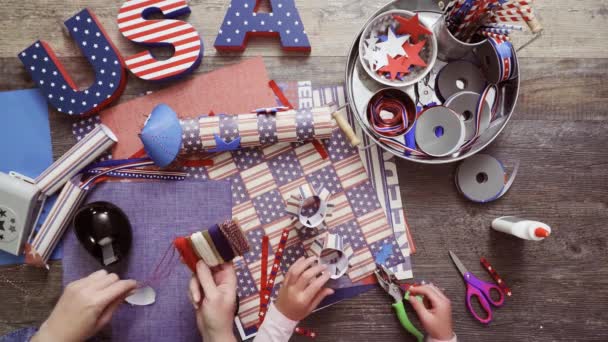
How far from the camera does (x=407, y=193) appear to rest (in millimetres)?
966

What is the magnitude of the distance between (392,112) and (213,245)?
1.48 ft

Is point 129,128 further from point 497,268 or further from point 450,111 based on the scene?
point 497,268

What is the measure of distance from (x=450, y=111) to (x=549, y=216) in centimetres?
34

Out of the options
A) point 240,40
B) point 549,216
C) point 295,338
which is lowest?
point 295,338

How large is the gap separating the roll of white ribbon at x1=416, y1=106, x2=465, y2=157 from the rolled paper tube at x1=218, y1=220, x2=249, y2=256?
1.33 ft

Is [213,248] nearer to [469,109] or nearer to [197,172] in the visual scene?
[197,172]

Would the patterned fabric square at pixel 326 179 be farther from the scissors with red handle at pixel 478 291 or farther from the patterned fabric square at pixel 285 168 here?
the scissors with red handle at pixel 478 291

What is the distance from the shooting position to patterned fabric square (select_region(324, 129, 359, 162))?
3.14 ft

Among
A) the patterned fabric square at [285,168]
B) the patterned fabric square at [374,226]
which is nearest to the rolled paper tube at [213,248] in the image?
the patterned fabric square at [285,168]

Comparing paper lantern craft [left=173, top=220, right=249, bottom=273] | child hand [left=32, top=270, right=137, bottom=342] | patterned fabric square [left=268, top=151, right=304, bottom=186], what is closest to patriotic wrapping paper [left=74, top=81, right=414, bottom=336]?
patterned fabric square [left=268, top=151, right=304, bottom=186]

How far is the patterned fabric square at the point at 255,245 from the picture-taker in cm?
94

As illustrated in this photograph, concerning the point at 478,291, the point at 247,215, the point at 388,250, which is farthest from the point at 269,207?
the point at 478,291

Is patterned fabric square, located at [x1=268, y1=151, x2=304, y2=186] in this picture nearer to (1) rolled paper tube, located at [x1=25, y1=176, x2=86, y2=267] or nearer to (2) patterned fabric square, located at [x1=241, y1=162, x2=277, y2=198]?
(2) patterned fabric square, located at [x1=241, y1=162, x2=277, y2=198]

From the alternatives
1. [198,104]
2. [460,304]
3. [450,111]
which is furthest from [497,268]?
[198,104]
